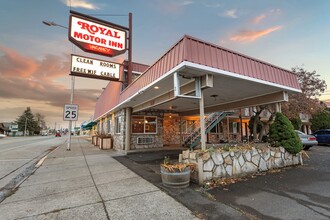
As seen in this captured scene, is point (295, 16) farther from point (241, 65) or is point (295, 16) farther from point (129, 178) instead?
point (129, 178)

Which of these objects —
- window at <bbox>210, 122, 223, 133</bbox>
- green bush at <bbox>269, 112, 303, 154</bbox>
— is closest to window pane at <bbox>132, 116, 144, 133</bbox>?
green bush at <bbox>269, 112, 303, 154</bbox>

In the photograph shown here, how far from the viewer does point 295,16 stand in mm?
9898

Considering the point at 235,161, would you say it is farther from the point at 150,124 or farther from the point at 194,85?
the point at 150,124

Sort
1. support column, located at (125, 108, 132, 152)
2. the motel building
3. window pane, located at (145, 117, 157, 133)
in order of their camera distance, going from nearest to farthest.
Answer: the motel building, support column, located at (125, 108, 132, 152), window pane, located at (145, 117, 157, 133)

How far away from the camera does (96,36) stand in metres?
10.8

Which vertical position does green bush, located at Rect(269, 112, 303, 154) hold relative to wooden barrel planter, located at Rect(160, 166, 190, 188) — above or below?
above

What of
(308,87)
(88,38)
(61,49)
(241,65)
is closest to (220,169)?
(241,65)

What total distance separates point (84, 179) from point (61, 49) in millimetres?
11422

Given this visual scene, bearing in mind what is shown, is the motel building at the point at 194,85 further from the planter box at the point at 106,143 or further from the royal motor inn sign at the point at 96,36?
the royal motor inn sign at the point at 96,36

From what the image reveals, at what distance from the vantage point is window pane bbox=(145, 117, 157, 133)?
44.5 feet

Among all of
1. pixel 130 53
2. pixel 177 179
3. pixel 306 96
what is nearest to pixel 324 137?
pixel 306 96

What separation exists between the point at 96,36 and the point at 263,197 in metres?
12.0

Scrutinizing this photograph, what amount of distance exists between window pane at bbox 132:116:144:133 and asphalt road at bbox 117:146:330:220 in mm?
7480

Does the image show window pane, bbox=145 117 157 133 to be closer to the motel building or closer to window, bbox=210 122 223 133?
the motel building
